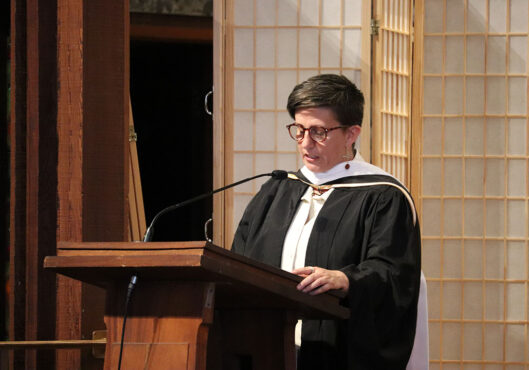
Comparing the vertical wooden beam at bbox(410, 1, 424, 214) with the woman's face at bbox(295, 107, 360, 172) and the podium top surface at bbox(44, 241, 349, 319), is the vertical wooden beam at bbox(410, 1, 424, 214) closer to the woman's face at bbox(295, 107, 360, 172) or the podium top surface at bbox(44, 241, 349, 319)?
the woman's face at bbox(295, 107, 360, 172)

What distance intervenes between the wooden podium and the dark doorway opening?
5.28 meters

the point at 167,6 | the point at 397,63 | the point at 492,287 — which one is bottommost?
the point at 492,287

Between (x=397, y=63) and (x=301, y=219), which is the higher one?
(x=397, y=63)

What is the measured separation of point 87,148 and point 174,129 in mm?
4226

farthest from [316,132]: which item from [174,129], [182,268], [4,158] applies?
[174,129]

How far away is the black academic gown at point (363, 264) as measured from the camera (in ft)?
8.18

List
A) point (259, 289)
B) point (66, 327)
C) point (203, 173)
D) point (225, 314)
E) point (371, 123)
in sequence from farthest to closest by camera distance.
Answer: point (203, 173) → point (371, 123) → point (66, 327) → point (225, 314) → point (259, 289)

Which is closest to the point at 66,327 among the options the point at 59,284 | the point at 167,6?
the point at 59,284

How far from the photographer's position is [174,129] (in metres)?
7.70

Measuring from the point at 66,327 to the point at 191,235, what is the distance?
4209 mm

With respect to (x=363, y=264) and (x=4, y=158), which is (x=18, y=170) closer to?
(x=4, y=158)

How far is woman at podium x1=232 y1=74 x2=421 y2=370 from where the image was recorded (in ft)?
8.23

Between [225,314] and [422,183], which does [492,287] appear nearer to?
[422,183]

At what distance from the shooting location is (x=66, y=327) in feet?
11.5
